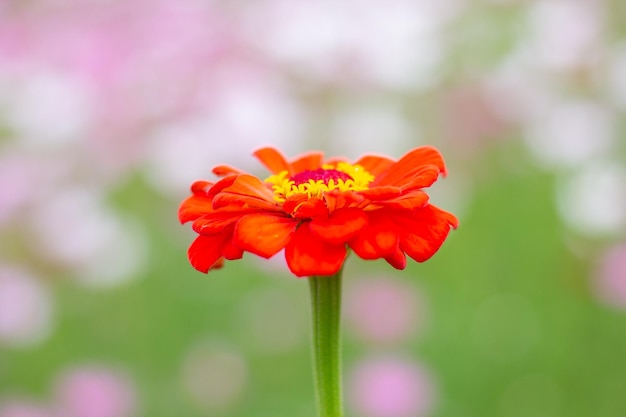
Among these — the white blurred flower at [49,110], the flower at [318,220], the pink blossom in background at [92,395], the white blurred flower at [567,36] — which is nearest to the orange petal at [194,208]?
the flower at [318,220]

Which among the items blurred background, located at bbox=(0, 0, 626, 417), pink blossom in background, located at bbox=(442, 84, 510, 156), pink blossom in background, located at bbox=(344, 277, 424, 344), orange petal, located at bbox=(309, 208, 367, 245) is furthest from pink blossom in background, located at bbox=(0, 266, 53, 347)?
orange petal, located at bbox=(309, 208, 367, 245)

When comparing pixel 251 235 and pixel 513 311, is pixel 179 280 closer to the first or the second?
pixel 513 311

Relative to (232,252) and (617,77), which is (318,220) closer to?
(232,252)

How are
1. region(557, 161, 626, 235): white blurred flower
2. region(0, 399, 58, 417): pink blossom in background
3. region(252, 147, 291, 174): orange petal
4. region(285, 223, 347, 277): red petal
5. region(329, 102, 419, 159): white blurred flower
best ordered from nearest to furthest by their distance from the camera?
region(285, 223, 347, 277): red petal
region(252, 147, 291, 174): orange petal
region(0, 399, 58, 417): pink blossom in background
region(557, 161, 626, 235): white blurred flower
region(329, 102, 419, 159): white blurred flower

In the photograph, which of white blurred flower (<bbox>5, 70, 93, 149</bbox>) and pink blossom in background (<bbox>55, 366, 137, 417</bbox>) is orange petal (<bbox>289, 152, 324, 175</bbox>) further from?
white blurred flower (<bbox>5, 70, 93, 149</bbox>)

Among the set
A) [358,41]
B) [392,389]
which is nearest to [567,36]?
[358,41]

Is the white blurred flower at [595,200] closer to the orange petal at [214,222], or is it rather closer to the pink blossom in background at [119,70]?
the pink blossom in background at [119,70]
